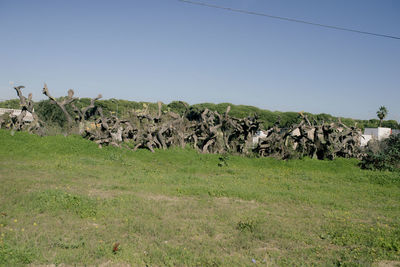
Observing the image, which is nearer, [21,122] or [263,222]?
[263,222]

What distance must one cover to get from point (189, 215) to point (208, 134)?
9872 mm

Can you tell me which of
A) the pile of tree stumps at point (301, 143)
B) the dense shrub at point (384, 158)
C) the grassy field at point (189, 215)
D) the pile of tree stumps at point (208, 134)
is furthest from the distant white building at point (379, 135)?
the grassy field at point (189, 215)

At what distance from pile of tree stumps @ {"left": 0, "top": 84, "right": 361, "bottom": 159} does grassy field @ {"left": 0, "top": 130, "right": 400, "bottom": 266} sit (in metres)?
2.94

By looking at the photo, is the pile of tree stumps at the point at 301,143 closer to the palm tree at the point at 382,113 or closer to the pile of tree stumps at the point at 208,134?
the pile of tree stumps at the point at 208,134

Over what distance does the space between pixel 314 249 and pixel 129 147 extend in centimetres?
1170

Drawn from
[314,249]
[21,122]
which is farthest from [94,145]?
[314,249]

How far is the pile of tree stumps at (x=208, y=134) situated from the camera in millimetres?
15797

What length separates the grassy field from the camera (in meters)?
4.89

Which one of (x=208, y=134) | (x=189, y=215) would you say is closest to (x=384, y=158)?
(x=208, y=134)

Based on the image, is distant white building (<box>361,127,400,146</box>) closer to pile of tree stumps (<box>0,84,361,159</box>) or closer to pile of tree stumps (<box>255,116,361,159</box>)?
pile of tree stumps (<box>0,84,361,159</box>)

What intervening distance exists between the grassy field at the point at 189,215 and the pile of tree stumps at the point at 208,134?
9.65 feet

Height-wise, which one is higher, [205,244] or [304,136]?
[304,136]

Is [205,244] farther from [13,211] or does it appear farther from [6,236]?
[13,211]

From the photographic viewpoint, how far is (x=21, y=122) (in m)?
18.1
